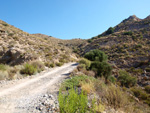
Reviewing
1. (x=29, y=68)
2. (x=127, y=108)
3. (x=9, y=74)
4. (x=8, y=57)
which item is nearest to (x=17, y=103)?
(x=127, y=108)

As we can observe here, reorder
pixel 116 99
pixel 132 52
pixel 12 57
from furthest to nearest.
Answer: pixel 132 52
pixel 12 57
pixel 116 99

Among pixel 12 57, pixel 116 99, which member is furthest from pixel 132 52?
pixel 12 57

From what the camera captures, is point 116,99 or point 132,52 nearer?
point 116,99

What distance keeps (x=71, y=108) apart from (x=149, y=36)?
1421 inches

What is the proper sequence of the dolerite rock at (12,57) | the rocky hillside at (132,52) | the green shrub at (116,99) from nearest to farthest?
the green shrub at (116,99)
the dolerite rock at (12,57)
the rocky hillside at (132,52)

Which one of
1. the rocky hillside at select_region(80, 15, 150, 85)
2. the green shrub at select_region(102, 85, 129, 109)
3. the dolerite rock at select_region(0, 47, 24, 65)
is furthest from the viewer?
the rocky hillside at select_region(80, 15, 150, 85)

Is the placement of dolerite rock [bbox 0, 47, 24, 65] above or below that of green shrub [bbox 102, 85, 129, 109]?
above

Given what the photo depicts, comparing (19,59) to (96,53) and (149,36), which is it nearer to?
(96,53)

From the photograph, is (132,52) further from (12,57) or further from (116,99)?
(12,57)

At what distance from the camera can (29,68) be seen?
858 cm

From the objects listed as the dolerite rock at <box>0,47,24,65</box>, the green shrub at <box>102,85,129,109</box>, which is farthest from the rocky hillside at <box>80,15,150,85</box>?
the dolerite rock at <box>0,47,24,65</box>

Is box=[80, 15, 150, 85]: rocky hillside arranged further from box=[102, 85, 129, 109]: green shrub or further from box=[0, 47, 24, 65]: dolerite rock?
box=[0, 47, 24, 65]: dolerite rock

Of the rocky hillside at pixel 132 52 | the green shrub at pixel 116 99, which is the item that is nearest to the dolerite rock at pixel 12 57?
the green shrub at pixel 116 99

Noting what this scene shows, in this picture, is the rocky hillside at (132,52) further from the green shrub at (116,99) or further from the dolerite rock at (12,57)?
the dolerite rock at (12,57)
